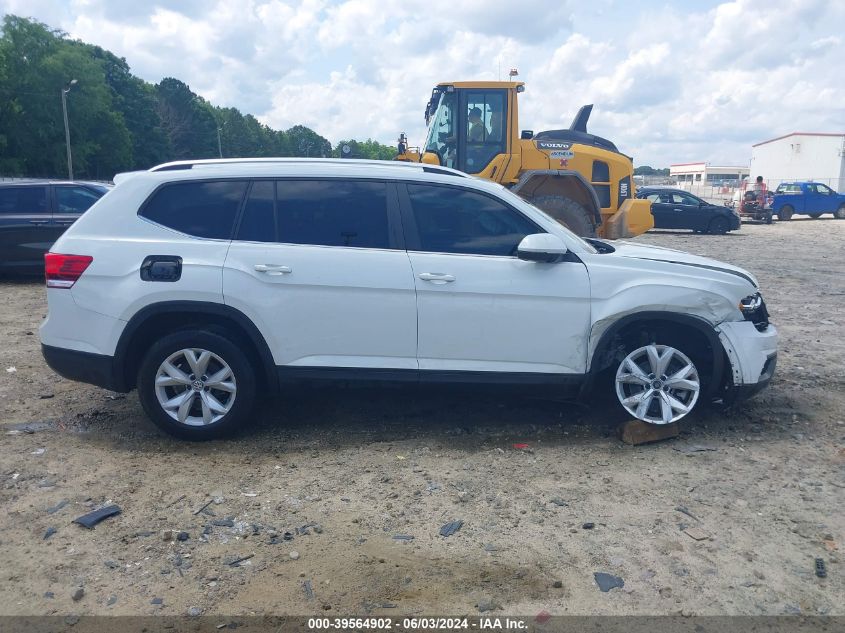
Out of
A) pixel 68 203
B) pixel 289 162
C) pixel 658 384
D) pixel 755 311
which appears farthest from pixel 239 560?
pixel 68 203

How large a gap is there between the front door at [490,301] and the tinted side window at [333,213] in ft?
0.74

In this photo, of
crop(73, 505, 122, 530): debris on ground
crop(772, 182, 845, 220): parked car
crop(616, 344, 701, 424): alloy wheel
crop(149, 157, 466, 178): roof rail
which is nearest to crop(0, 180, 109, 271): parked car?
crop(149, 157, 466, 178): roof rail

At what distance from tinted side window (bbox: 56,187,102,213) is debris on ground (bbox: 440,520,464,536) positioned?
983 cm

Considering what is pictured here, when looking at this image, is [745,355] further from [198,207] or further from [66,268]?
[66,268]

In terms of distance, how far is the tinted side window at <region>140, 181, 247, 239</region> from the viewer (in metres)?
4.93

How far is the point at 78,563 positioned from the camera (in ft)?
11.4

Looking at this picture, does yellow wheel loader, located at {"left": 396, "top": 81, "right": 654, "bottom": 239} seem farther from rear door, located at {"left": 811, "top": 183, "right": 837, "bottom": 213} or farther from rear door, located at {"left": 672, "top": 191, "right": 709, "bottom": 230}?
rear door, located at {"left": 811, "top": 183, "right": 837, "bottom": 213}

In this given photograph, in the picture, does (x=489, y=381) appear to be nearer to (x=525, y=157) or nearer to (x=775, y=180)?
(x=525, y=157)

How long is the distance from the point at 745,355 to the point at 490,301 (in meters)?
1.85

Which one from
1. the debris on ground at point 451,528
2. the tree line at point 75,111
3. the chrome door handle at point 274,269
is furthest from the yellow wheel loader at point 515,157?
the tree line at point 75,111

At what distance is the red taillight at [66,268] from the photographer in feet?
15.9

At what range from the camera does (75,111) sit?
194ft

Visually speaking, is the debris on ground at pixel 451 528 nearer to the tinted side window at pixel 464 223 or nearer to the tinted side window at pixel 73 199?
the tinted side window at pixel 464 223

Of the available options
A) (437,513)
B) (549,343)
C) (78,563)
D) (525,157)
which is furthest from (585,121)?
(78,563)
